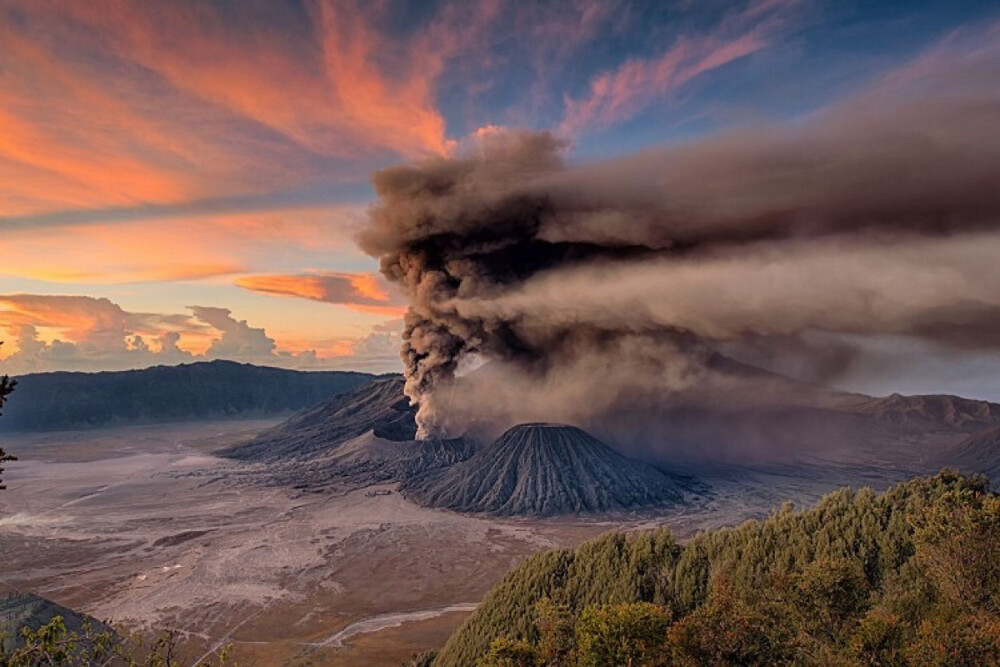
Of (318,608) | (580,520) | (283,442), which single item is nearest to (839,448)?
(580,520)

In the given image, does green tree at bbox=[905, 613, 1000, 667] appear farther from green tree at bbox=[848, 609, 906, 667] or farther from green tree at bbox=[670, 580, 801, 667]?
green tree at bbox=[670, 580, 801, 667]

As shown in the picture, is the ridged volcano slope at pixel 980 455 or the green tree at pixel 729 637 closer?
the green tree at pixel 729 637

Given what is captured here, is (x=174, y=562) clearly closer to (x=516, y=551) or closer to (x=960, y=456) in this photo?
(x=516, y=551)

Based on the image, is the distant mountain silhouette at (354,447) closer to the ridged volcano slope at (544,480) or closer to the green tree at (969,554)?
the ridged volcano slope at (544,480)

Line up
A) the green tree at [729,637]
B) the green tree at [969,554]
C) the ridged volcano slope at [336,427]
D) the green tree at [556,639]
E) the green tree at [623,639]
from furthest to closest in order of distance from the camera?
1. the ridged volcano slope at [336,427]
2. the green tree at [969,554]
3. the green tree at [556,639]
4. the green tree at [729,637]
5. the green tree at [623,639]

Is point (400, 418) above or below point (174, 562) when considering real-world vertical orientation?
above

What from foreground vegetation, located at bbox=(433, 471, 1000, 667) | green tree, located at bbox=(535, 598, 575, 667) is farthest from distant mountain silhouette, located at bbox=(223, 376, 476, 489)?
green tree, located at bbox=(535, 598, 575, 667)

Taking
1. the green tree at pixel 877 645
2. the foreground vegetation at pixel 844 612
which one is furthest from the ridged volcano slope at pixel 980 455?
the green tree at pixel 877 645
